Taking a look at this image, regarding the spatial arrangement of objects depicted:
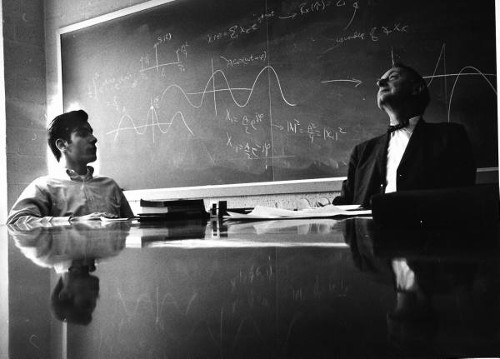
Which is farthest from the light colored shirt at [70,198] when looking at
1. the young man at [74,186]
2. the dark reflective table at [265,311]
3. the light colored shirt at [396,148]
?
the dark reflective table at [265,311]

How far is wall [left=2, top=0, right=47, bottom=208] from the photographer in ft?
10.8

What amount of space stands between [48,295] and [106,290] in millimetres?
20

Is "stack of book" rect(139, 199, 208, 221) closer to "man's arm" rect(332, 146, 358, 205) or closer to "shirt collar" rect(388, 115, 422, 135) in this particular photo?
"man's arm" rect(332, 146, 358, 205)

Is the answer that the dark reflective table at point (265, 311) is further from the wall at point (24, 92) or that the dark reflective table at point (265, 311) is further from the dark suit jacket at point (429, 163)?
the wall at point (24, 92)

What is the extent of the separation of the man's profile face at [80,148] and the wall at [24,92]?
3.47ft

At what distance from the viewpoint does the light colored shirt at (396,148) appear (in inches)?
84.1

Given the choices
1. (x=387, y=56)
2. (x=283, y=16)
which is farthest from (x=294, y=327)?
(x=283, y=16)

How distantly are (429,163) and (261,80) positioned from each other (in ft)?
3.48

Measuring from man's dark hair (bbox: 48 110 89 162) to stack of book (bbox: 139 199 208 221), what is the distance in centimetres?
139

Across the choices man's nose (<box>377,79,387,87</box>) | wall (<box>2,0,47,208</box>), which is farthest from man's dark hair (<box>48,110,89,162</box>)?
man's nose (<box>377,79,387,87</box>)

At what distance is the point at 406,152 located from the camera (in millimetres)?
2074

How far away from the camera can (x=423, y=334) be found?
93mm

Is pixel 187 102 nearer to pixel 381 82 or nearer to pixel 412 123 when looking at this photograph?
pixel 381 82

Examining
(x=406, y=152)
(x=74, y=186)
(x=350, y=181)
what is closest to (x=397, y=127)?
(x=406, y=152)
